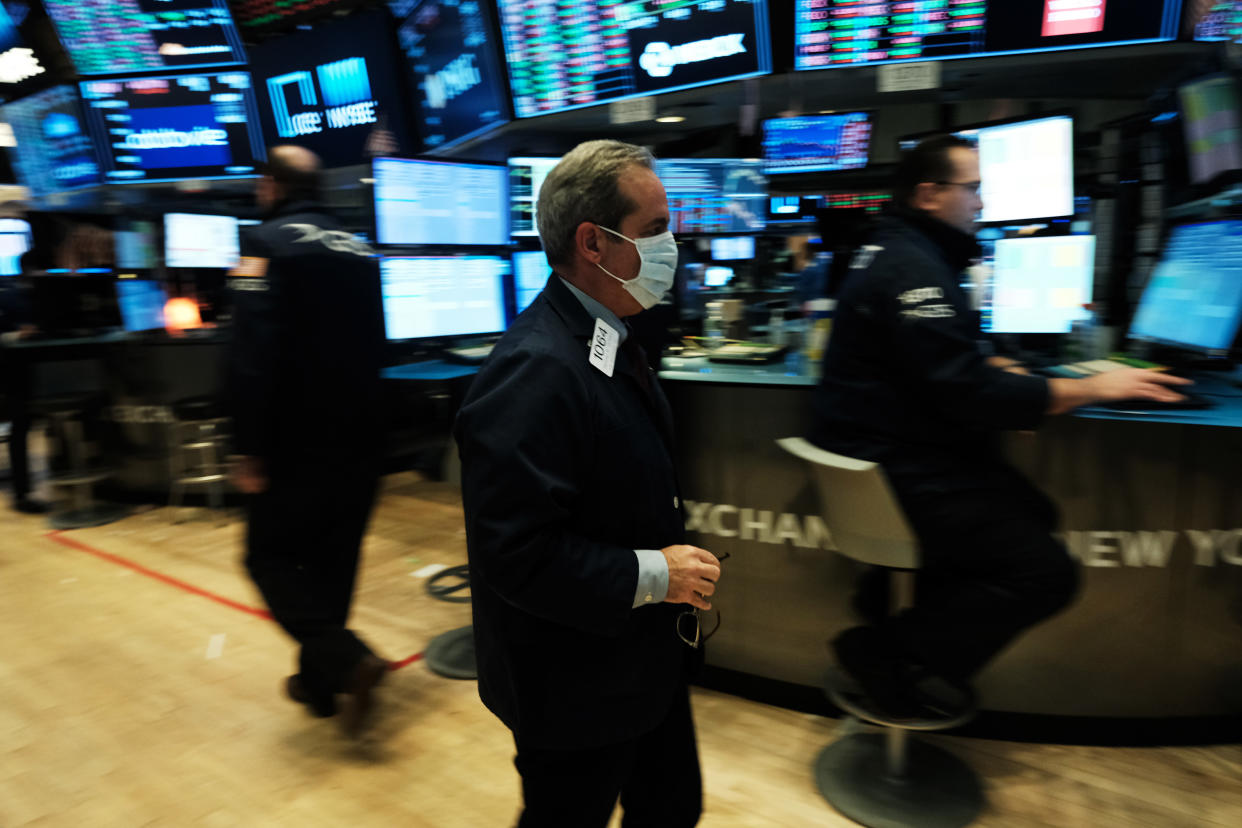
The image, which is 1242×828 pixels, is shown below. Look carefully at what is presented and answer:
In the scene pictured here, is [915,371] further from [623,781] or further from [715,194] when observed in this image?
[715,194]

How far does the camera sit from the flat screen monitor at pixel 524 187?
151 inches

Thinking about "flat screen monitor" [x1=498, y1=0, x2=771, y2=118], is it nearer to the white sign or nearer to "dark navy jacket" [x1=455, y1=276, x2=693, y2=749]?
the white sign

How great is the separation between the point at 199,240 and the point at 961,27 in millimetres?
5318

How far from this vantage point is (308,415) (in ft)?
7.63

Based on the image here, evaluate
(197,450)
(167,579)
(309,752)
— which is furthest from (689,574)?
(197,450)

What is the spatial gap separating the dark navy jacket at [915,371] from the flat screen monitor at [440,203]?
6.94 ft

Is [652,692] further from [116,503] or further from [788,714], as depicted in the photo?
[116,503]

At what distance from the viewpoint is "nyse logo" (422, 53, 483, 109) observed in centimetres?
387

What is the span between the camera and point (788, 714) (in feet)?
8.20

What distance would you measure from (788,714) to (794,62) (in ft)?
7.88

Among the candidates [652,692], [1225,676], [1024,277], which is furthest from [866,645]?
[1024,277]

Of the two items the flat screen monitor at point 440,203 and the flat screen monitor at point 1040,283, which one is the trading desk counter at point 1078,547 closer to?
the flat screen monitor at point 1040,283

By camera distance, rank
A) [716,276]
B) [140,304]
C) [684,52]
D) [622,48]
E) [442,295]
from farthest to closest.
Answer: [140,304], [716,276], [442,295], [622,48], [684,52]

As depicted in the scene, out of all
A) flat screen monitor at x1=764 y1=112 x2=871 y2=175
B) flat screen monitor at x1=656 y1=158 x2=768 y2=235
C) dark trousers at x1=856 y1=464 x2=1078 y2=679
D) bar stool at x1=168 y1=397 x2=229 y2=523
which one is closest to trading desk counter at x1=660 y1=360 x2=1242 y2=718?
Result: dark trousers at x1=856 y1=464 x2=1078 y2=679
